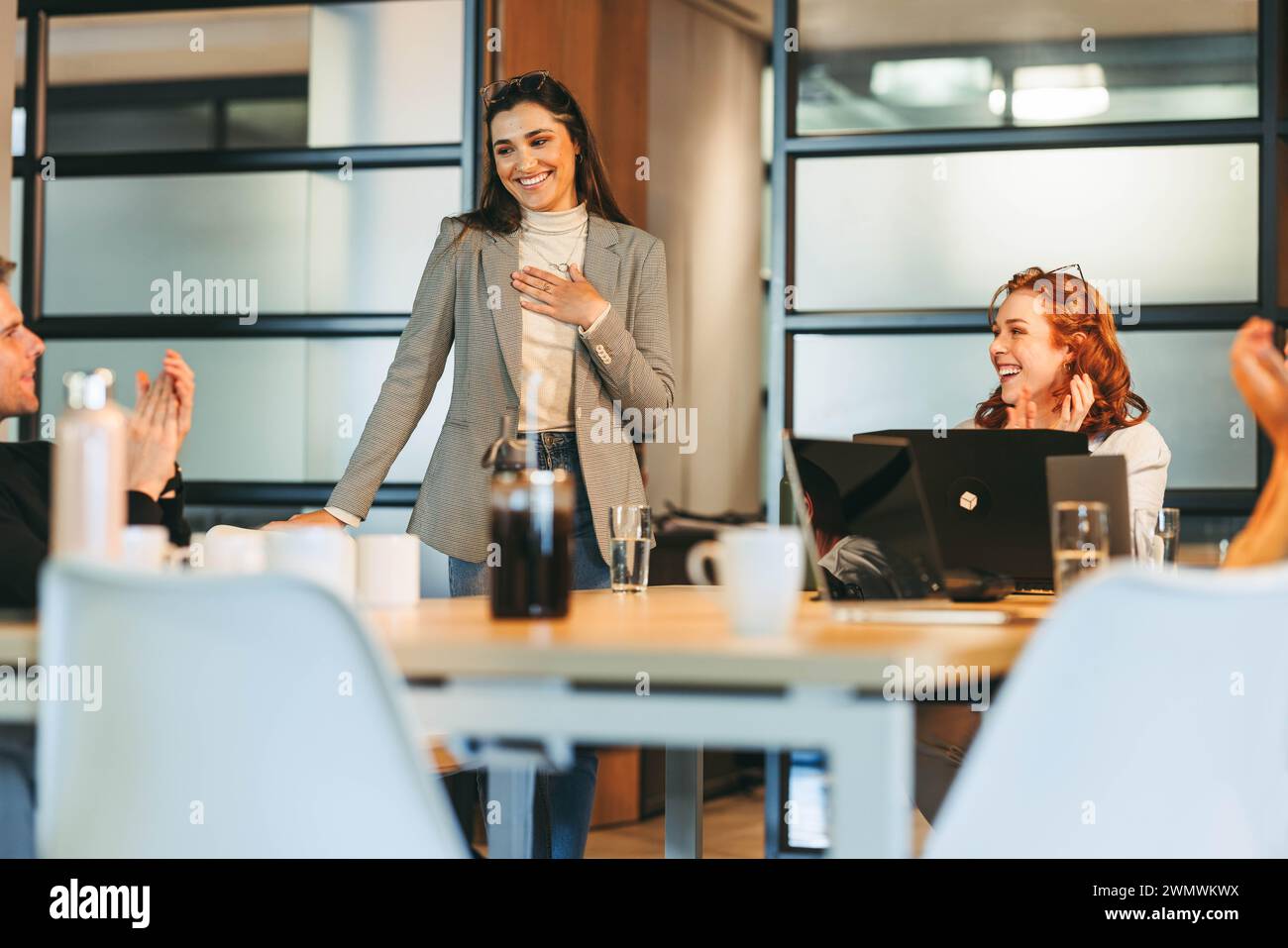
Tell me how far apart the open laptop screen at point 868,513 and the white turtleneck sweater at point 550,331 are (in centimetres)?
79

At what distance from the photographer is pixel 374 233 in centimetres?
371

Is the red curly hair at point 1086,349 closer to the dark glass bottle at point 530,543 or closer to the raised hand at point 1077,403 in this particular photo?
the raised hand at point 1077,403

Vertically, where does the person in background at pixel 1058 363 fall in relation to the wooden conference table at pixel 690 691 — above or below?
above

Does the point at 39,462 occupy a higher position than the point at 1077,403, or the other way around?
the point at 1077,403

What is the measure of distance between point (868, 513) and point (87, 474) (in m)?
0.87

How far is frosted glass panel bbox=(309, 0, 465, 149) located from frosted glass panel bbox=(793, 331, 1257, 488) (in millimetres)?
1082

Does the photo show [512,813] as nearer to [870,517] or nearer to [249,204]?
[870,517]

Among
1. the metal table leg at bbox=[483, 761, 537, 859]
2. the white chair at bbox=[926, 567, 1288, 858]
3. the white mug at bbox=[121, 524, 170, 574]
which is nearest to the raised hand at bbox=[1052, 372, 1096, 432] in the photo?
the metal table leg at bbox=[483, 761, 537, 859]

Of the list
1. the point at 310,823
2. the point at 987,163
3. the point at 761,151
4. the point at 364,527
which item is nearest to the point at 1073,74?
the point at 987,163

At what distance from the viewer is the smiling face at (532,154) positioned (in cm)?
260

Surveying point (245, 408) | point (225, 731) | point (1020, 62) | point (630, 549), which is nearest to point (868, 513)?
point (630, 549)

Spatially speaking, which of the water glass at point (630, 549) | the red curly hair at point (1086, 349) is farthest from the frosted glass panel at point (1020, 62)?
the water glass at point (630, 549)

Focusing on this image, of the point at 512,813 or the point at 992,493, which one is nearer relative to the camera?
the point at 992,493

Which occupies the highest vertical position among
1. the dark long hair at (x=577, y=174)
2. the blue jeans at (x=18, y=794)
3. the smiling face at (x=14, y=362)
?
the dark long hair at (x=577, y=174)
